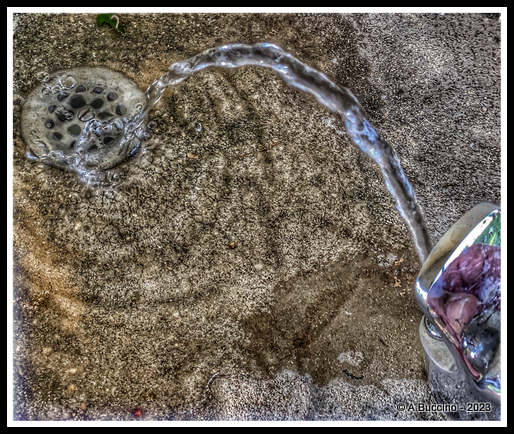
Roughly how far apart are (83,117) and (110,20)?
0.48 metres

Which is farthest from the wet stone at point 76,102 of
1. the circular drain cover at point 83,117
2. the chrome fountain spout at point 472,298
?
the chrome fountain spout at point 472,298

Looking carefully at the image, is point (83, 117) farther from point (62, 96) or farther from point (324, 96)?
point (324, 96)

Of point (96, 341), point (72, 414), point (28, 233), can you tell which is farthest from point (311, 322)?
point (28, 233)

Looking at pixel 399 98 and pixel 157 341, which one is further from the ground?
pixel 399 98

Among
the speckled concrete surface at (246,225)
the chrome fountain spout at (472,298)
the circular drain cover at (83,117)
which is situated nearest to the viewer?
the chrome fountain spout at (472,298)

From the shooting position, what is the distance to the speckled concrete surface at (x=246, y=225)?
1.61m

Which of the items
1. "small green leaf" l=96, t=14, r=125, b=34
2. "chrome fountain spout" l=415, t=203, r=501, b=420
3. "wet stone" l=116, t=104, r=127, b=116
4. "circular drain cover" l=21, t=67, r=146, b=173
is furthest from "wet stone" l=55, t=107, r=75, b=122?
"chrome fountain spout" l=415, t=203, r=501, b=420

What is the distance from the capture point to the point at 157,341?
1.62 metres

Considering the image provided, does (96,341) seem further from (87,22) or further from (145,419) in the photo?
(87,22)

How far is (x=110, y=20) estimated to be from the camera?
1.75m

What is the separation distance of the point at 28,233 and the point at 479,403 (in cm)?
208

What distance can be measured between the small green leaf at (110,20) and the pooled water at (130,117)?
0.79ft

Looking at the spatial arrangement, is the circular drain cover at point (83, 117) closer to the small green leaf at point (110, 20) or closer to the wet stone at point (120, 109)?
the wet stone at point (120, 109)

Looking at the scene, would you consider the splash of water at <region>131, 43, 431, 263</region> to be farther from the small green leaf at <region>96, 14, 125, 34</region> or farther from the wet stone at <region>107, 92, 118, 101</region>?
the small green leaf at <region>96, 14, 125, 34</region>
